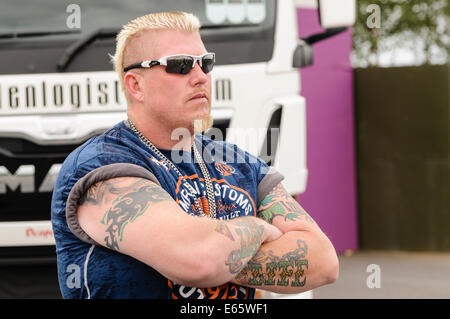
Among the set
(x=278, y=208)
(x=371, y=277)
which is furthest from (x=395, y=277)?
(x=278, y=208)

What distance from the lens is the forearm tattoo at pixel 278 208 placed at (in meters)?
2.47

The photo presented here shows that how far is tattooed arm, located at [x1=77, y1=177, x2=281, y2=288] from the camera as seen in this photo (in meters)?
1.95

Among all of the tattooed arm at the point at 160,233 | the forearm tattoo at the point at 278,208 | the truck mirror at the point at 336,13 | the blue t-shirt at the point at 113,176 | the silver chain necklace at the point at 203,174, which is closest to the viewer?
the tattooed arm at the point at 160,233

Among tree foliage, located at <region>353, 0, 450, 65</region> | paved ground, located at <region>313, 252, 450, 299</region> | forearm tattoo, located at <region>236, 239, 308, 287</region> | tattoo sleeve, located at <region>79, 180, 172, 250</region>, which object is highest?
tree foliage, located at <region>353, 0, 450, 65</region>

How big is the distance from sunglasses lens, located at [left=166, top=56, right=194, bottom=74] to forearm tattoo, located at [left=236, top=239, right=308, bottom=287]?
626mm

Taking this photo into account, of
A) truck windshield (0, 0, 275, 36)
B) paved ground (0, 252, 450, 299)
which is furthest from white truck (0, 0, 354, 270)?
paved ground (0, 252, 450, 299)

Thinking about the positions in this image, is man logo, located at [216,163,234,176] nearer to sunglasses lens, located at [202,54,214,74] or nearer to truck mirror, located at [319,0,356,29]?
sunglasses lens, located at [202,54,214,74]

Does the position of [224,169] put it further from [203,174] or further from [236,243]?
[236,243]

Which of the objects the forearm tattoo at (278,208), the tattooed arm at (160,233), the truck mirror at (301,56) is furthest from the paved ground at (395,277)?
the tattooed arm at (160,233)

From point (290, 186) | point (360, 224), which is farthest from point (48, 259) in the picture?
point (360, 224)

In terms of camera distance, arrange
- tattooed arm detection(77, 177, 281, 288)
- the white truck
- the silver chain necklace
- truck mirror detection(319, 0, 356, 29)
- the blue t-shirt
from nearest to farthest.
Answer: tattooed arm detection(77, 177, 281, 288) < the blue t-shirt < the silver chain necklace < the white truck < truck mirror detection(319, 0, 356, 29)

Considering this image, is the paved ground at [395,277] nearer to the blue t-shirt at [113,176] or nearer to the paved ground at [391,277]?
the paved ground at [391,277]

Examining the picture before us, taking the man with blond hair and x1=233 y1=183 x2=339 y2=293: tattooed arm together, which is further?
x1=233 y1=183 x2=339 y2=293: tattooed arm

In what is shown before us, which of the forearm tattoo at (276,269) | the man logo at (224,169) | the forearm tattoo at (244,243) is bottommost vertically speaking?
the forearm tattoo at (276,269)
